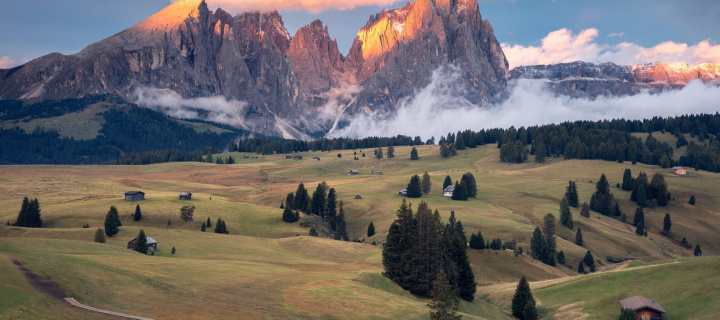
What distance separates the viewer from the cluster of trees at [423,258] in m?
65.7

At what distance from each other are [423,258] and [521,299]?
12988 mm

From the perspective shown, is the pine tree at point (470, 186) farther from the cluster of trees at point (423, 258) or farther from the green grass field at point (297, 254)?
the cluster of trees at point (423, 258)

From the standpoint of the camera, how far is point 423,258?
218 feet

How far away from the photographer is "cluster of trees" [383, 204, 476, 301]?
65688mm

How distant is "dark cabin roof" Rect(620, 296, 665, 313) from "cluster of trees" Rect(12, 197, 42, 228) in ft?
341

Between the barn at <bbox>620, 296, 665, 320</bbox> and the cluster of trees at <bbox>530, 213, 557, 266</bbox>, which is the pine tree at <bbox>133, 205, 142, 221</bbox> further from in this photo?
the barn at <bbox>620, 296, 665, 320</bbox>

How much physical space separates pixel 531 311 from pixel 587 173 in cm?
15205

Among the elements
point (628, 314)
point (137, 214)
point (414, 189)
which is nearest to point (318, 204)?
point (414, 189)

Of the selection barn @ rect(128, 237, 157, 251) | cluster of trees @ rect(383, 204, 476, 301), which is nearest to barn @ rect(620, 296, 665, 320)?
cluster of trees @ rect(383, 204, 476, 301)

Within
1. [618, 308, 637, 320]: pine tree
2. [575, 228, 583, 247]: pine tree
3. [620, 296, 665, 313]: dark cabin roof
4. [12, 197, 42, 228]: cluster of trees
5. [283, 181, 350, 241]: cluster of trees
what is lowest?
[575, 228, 583, 247]: pine tree

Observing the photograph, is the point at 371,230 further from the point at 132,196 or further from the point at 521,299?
the point at 521,299

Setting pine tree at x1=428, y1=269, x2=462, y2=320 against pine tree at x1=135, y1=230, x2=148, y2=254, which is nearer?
pine tree at x1=428, y1=269, x2=462, y2=320

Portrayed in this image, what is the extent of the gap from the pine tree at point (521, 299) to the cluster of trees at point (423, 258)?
5.38 metres

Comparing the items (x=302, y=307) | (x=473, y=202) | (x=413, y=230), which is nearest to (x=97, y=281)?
(x=302, y=307)
